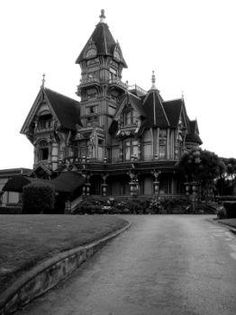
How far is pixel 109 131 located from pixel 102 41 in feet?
40.2

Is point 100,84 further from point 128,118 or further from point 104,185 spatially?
point 104,185

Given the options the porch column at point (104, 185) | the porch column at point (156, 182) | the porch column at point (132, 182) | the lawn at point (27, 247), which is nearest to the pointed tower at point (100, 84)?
the porch column at point (104, 185)

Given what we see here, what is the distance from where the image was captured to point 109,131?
53.1 m

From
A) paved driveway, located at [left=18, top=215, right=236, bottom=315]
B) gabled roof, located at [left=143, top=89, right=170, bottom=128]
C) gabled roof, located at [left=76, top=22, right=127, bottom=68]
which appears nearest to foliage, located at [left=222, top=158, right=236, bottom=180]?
gabled roof, located at [left=143, top=89, right=170, bottom=128]

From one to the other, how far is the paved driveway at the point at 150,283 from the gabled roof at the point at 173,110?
34964mm

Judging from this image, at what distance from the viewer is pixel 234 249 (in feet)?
47.1

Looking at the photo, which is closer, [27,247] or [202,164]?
[27,247]

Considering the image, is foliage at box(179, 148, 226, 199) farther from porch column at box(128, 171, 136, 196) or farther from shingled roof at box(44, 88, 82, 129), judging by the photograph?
shingled roof at box(44, 88, 82, 129)

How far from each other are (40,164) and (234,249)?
39.7 metres

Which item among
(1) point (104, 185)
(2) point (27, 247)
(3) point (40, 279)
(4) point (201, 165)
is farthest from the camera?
(1) point (104, 185)

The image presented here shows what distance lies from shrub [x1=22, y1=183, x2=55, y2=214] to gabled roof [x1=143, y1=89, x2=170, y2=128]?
65.9 feet

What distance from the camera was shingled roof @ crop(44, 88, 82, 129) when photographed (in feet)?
174

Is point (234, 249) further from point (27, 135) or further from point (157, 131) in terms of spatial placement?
point (27, 135)

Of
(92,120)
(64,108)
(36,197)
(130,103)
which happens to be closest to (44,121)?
(64,108)
